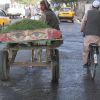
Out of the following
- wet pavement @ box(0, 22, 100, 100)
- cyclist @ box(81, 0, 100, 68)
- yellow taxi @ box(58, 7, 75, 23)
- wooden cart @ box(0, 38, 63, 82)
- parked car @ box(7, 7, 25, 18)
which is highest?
cyclist @ box(81, 0, 100, 68)

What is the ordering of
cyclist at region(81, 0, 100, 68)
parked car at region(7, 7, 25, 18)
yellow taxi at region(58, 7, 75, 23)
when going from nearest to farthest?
cyclist at region(81, 0, 100, 68) < yellow taxi at region(58, 7, 75, 23) < parked car at region(7, 7, 25, 18)

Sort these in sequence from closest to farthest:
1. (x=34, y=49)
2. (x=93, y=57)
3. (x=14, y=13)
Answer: (x=34, y=49)
(x=93, y=57)
(x=14, y=13)

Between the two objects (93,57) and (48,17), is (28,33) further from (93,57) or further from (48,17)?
(93,57)

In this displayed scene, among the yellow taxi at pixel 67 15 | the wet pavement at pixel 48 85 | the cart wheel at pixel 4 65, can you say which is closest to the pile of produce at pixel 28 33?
the cart wheel at pixel 4 65

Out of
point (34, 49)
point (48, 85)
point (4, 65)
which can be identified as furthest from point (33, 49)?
point (48, 85)

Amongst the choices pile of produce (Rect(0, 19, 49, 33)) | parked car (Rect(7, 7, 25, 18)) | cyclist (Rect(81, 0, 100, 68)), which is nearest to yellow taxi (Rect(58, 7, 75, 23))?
parked car (Rect(7, 7, 25, 18))

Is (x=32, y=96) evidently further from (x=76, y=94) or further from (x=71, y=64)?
(x=71, y=64)

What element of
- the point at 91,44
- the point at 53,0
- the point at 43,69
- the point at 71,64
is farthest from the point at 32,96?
the point at 53,0

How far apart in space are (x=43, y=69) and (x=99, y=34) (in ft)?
6.94

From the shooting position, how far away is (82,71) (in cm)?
1201

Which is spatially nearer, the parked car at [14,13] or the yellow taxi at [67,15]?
the yellow taxi at [67,15]

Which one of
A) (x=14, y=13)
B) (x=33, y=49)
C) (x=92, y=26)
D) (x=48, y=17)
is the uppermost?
(x=48, y=17)

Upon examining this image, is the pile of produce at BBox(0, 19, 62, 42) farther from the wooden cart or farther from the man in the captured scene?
the man

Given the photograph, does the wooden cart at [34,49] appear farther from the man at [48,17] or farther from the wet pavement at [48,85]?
the man at [48,17]
